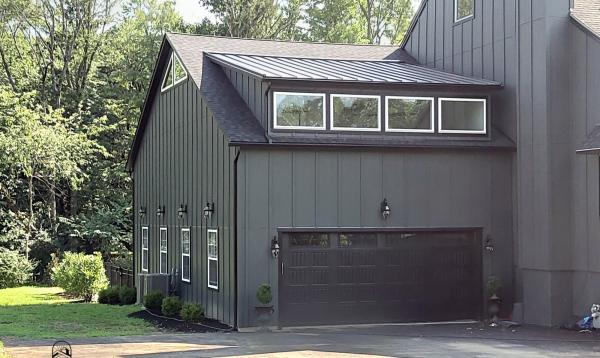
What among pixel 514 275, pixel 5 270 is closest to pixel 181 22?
pixel 5 270

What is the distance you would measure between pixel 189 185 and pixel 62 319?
14.2 feet

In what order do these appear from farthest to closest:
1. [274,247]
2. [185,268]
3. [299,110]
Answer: [185,268] → [299,110] → [274,247]

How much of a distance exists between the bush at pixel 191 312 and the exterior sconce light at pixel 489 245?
6.34m

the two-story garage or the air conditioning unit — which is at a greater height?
the two-story garage

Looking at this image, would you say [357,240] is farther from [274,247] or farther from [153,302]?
[153,302]

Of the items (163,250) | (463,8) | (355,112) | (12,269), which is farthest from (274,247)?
(12,269)

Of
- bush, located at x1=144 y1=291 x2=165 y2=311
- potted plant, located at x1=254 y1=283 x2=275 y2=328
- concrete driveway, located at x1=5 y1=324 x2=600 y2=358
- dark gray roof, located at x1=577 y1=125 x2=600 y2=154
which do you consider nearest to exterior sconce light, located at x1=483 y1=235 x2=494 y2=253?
concrete driveway, located at x1=5 y1=324 x2=600 y2=358

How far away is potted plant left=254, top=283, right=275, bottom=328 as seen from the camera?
17.4 metres

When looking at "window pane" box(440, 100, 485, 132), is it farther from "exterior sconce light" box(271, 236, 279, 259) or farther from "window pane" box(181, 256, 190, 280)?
"window pane" box(181, 256, 190, 280)

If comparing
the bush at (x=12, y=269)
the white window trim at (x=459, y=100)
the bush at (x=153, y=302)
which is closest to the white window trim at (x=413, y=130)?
the white window trim at (x=459, y=100)

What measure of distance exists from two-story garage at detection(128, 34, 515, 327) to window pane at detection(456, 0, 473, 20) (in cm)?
173

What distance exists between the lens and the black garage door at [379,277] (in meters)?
18.2

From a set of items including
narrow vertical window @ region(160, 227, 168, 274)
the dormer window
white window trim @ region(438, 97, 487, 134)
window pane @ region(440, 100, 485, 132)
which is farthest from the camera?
narrow vertical window @ region(160, 227, 168, 274)

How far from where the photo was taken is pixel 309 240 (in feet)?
60.1
